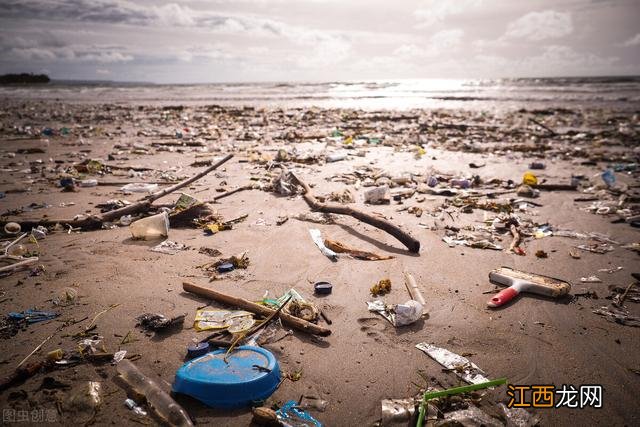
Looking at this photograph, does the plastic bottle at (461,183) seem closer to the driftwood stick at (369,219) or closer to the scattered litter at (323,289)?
the driftwood stick at (369,219)

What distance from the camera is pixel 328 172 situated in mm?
6844

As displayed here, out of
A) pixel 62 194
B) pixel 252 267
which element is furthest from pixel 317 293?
pixel 62 194

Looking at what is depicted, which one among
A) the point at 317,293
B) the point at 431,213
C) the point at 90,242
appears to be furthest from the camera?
the point at 431,213

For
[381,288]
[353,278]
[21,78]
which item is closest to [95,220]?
[353,278]

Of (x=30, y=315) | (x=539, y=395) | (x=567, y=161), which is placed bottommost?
(x=539, y=395)

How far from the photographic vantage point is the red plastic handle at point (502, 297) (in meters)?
2.72

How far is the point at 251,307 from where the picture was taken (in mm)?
2551

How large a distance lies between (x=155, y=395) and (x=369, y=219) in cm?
274

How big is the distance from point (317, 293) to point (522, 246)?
2.47 m

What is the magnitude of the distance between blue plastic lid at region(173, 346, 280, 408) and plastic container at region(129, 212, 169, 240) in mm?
2173

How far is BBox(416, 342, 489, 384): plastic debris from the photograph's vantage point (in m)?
2.06

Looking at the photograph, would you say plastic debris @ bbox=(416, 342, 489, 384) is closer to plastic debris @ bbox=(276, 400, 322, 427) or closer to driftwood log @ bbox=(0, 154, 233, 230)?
plastic debris @ bbox=(276, 400, 322, 427)

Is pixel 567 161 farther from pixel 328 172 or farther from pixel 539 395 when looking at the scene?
pixel 539 395

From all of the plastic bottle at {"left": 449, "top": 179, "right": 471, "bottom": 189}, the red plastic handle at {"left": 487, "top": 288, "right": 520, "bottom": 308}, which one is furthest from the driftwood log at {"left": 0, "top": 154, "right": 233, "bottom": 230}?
the plastic bottle at {"left": 449, "top": 179, "right": 471, "bottom": 189}
